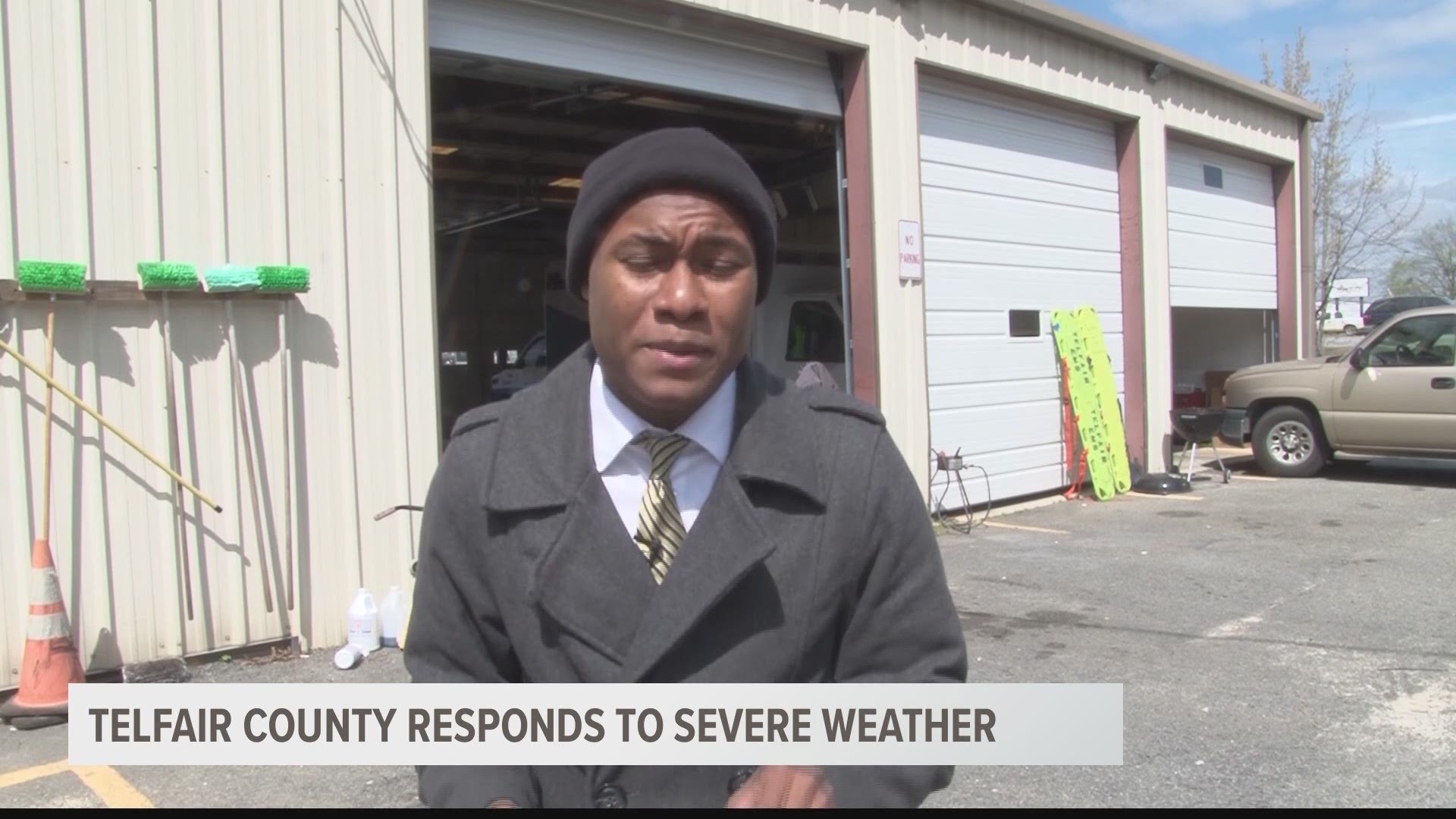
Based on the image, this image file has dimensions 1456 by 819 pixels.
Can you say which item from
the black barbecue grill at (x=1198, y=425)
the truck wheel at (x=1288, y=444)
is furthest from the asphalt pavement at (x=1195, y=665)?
the truck wheel at (x=1288, y=444)

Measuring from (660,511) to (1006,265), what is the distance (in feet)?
30.5

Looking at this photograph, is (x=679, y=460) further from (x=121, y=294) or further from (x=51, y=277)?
(x=121, y=294)

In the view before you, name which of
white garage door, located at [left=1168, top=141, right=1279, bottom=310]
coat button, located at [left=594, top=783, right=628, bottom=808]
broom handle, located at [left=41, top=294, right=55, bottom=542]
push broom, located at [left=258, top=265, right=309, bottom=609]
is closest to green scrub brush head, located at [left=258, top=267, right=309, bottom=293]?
push broom, located at [left=258, top=265, right=309, bottom=609]

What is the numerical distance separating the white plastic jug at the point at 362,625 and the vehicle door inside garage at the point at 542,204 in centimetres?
214

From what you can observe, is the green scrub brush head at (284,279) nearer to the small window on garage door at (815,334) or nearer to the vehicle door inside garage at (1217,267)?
the small window on garage door at (815,334)

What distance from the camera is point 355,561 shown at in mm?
5746

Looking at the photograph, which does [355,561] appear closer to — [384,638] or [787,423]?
[384,638]

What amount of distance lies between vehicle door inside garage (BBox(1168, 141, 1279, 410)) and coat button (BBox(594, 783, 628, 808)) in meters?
12.3

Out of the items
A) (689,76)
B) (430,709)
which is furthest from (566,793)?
(689,76)

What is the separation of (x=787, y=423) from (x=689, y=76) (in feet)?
21.5

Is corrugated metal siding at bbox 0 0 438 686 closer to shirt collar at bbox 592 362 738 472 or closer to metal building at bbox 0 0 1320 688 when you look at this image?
metal building at bbox 0 0 1320 688

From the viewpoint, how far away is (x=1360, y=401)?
1141 centimetres

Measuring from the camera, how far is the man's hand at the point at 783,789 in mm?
1458

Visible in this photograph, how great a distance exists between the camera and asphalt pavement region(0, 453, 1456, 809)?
3.88 m
